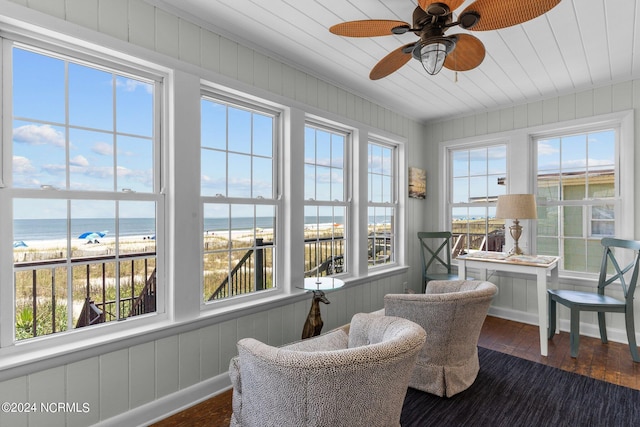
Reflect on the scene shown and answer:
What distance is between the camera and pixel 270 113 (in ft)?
9.38

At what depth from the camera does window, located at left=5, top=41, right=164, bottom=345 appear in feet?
5.67

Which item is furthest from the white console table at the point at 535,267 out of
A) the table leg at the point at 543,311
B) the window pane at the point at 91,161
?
the window pane at the point at 91,161

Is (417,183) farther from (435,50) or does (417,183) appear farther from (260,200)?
(435,50)

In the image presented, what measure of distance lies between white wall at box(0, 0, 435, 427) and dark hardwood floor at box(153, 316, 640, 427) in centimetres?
12

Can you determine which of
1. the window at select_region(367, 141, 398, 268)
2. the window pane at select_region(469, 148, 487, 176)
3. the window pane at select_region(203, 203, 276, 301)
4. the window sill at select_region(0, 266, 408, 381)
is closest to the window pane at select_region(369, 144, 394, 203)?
the window at select_region(367, 141, 398, 268)

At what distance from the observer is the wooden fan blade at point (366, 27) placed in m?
1.70

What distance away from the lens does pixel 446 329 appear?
7.20 feet

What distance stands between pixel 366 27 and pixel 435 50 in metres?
0.39

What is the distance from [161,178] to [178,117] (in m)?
0.42

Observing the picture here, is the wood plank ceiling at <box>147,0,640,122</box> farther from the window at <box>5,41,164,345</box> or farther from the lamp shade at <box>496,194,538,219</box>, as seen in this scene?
the lamp shade at <box>496,194,538,219</box>

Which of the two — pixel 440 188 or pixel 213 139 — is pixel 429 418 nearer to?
pixel 213 139

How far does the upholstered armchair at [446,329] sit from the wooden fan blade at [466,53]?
1485 mm

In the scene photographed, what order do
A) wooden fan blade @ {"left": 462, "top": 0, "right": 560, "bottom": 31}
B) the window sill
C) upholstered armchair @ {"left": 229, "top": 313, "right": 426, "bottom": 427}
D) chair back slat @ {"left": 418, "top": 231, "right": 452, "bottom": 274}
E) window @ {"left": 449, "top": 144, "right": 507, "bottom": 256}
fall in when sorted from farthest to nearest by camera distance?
chair back slat @ {"left": 418, "top": 231, "right": 452, "bottom": 274} < window @ {"left": 449, "top": 144, "right": 507, "bottom": 256} < the window sill < wooden fan blade @ {"left": 462, "top": 0, "right": 560, "bottom": 31} < upholstered armchair @ {"left": 229, "top": 313, "right": 426, "bottom": 427}

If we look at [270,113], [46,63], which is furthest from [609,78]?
[46,63]
